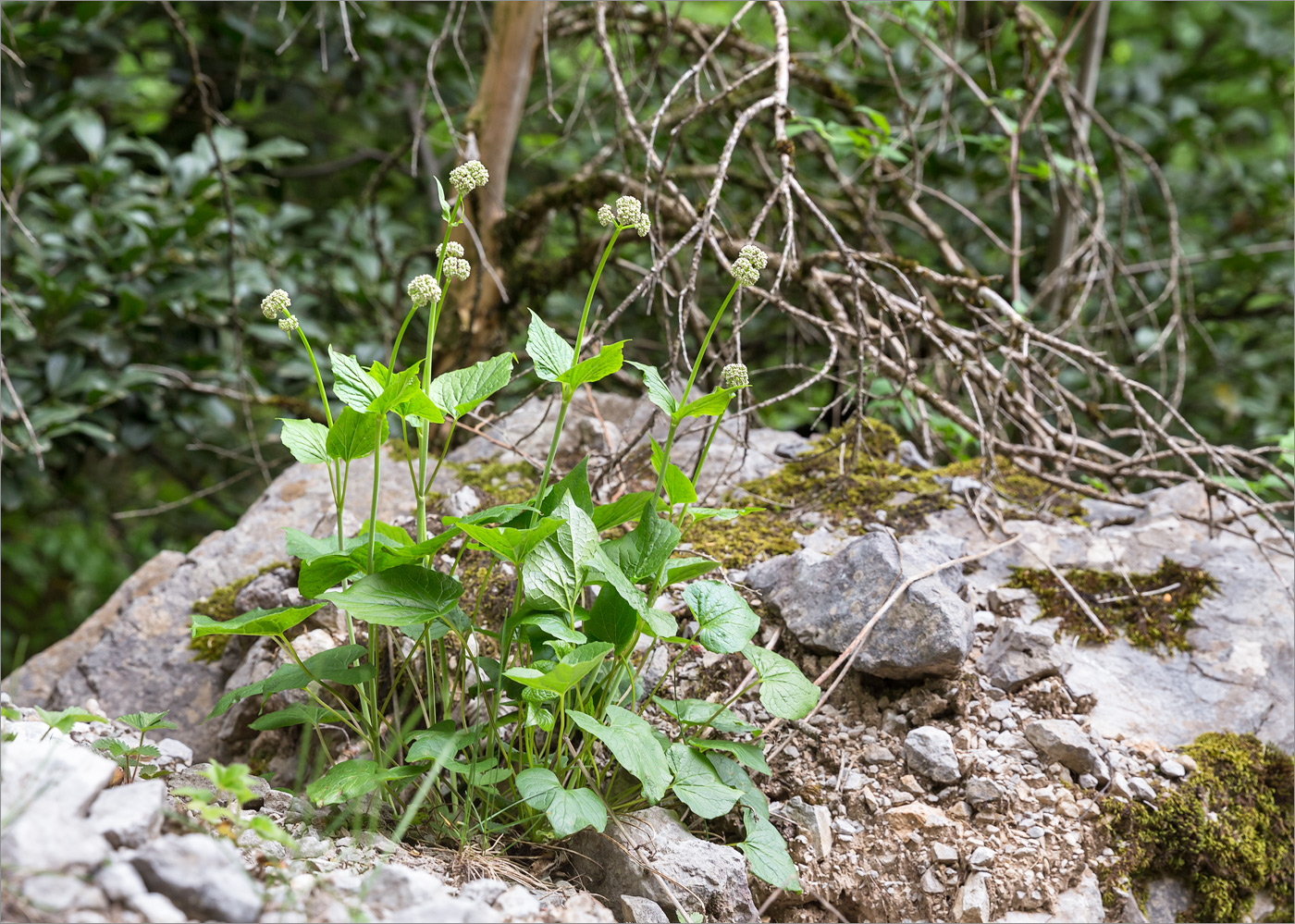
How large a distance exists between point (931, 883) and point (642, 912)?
464mm

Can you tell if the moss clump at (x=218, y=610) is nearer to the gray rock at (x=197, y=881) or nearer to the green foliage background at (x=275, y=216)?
the green foliage background at (x=275, y=216)

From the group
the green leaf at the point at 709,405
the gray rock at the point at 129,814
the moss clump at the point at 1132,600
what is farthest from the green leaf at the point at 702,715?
the moss clump at the point at 1132,600

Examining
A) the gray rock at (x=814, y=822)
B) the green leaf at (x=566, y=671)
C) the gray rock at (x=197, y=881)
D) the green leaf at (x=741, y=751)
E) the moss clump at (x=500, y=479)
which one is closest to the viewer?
the gray rock at (x=197, y=881)

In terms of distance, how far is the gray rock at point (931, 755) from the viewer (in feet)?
4.65

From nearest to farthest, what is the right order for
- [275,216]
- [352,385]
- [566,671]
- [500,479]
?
1. [566,671]
2. [352,385]
3. [500,479]
4. [275,216]

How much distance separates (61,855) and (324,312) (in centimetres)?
237

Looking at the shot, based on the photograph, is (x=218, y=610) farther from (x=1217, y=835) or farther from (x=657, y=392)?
(x=1217, y=835)

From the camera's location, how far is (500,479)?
2.04 m

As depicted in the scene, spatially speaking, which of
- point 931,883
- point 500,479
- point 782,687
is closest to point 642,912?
point 782,687

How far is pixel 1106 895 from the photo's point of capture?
4.47ft

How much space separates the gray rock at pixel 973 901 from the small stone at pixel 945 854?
0.10 ft

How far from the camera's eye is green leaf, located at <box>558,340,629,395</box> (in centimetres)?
112

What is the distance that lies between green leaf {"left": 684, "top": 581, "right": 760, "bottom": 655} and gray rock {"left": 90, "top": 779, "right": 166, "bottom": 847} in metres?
0.65

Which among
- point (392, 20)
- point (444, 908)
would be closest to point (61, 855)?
point (444, 908)
